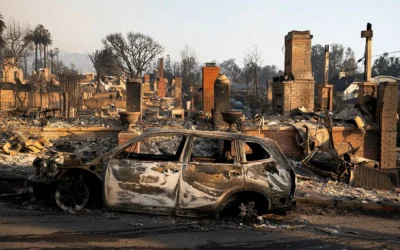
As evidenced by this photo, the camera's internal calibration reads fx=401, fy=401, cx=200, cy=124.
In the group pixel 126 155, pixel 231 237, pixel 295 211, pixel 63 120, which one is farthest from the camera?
pixel 63 120

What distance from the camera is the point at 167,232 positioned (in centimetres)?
551

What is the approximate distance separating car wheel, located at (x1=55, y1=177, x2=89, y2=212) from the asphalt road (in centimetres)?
17

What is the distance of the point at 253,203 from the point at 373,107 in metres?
7.59

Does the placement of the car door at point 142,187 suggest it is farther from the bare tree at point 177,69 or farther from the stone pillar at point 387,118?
the bare tree at point 177,69

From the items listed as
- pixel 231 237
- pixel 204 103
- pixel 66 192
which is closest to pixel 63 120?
pixel 204 103

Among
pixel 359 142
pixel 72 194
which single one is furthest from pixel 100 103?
pixel 72 194

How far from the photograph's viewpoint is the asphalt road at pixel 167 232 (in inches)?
197

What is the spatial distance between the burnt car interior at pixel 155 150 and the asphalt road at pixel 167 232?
3.40ft

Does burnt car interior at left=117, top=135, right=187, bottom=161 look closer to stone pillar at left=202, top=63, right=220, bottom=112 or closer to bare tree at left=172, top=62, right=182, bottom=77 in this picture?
stone pillar at left=202, top=63, right=220, bottom=112

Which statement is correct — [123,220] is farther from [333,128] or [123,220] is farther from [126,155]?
[333,128]

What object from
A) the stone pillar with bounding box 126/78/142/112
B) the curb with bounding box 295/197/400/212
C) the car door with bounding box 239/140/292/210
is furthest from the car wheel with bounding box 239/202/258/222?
the stone pillar with bounding box 126/78/142/112

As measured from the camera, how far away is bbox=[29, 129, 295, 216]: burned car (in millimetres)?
6066

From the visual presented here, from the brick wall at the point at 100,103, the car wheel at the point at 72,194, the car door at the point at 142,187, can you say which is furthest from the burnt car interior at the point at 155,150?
the brick wall at the point at 100,103

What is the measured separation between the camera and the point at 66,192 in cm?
625
